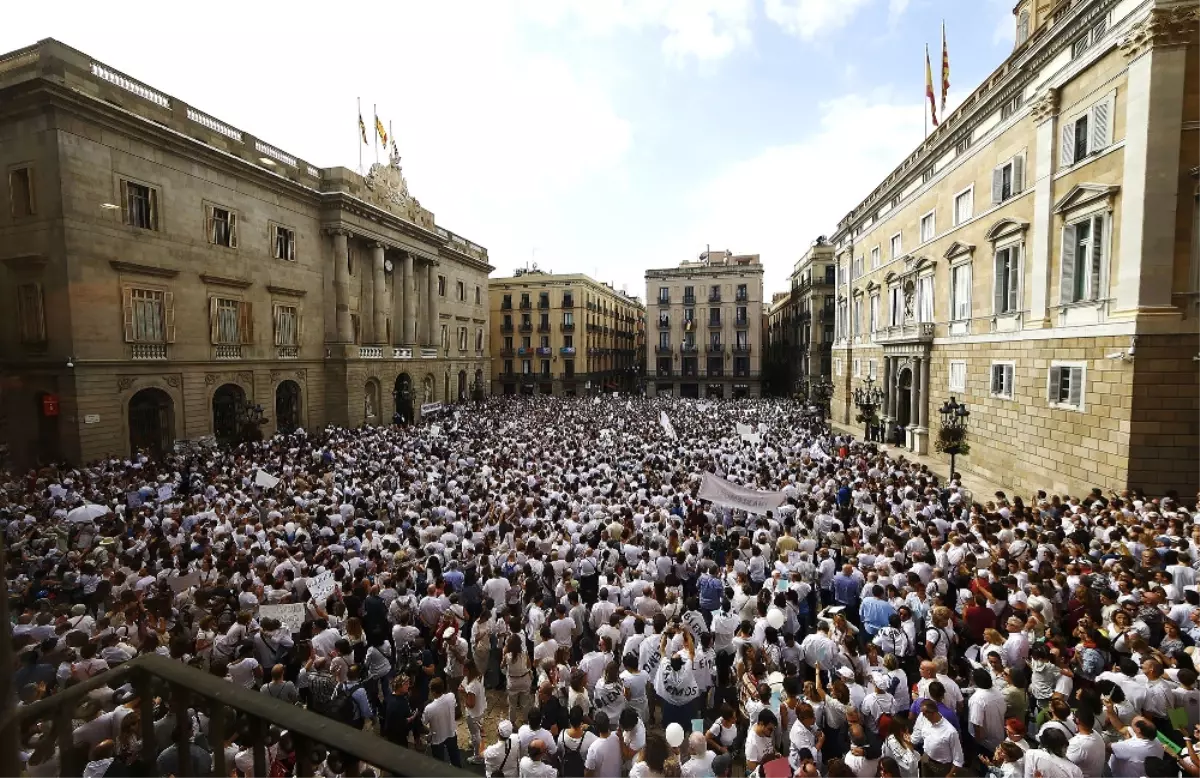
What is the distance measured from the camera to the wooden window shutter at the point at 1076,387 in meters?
16.8

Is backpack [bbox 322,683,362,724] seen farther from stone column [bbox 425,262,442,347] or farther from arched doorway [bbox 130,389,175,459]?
stone column [bbox 425,262,442,347]

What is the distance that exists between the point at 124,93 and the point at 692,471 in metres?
26.4

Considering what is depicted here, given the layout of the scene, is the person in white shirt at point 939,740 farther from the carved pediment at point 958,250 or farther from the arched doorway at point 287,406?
the arched doorway at point 287,406

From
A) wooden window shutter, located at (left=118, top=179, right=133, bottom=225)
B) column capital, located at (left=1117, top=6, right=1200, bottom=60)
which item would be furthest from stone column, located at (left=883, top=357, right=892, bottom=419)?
wooden window shutter, located at (left=118, top=179, right=133, bottom=225)

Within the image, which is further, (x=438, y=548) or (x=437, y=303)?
(x=437, y=303)

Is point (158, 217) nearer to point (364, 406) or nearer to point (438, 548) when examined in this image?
point (364, 406)

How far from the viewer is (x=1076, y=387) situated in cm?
1709

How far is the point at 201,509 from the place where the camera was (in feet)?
48.9

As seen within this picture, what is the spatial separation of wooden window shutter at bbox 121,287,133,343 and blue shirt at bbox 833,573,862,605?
88.1 ft

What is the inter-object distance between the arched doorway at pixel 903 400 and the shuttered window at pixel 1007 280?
915 centimetres

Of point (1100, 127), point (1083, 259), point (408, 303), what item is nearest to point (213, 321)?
point (408, 303)

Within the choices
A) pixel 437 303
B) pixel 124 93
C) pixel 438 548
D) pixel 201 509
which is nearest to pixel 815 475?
pixel 438 548

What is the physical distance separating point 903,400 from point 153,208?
118 ft

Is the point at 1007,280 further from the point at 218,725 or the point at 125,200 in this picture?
the point at 125,200
